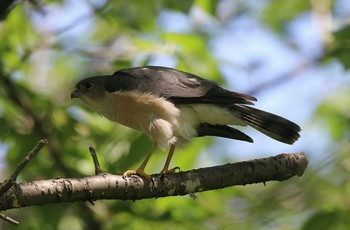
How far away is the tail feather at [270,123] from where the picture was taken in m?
5.55

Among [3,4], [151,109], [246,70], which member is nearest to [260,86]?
[246,70]

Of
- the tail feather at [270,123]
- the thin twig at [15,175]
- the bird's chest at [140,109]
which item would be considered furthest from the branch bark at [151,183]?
the bird's chest at [140,109]

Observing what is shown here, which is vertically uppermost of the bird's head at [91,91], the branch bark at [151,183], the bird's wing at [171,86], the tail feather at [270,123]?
the bird's head at [91,91]

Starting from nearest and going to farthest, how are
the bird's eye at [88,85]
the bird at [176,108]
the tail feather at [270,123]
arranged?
the tail feather at [270,123] → the bird at [176,108] → the bird's eye at [88,85]

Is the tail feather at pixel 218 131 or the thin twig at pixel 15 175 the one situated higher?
the tail feather at pixel 218 131

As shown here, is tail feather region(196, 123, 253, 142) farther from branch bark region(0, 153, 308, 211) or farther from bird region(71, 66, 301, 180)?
branch bark region(0, 153, 308, 211)

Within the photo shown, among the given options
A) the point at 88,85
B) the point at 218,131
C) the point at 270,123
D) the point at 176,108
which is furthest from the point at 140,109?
the point at 270,123

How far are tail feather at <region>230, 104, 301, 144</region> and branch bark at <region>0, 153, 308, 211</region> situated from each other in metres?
0.54

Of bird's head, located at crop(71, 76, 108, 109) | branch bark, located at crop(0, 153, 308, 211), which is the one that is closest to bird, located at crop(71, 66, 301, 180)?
bird's head, located at crop(71, 76, 108, 109)

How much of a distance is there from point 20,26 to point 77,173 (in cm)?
203

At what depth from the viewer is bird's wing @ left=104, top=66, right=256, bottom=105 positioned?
5820mm

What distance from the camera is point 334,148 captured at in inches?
254

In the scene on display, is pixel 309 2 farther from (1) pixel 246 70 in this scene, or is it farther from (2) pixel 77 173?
(2) pixel 77 173

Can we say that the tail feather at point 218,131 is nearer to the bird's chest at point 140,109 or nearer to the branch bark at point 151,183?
the bird's chest at point 140,109
